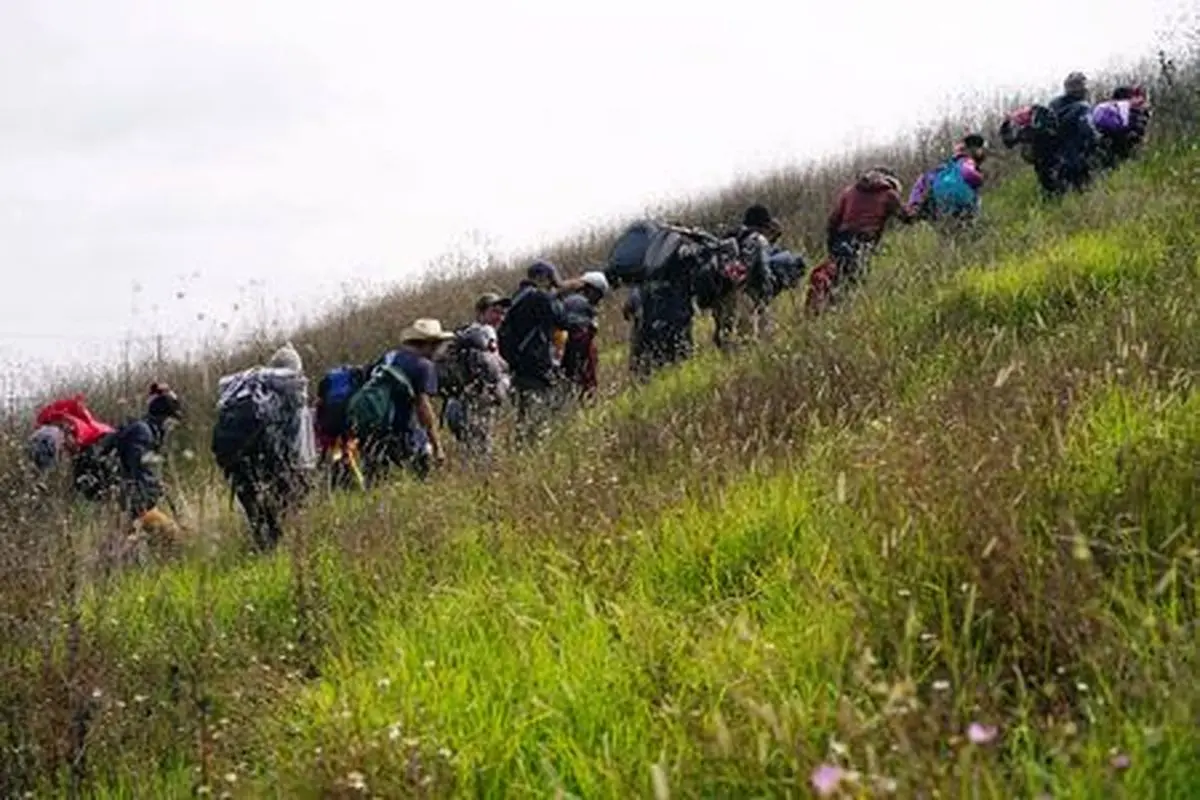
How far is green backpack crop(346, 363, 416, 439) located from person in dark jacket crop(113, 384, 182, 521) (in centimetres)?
154

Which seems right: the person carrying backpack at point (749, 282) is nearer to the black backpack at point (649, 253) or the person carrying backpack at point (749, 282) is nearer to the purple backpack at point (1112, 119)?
the black backpack at point (649, 253)

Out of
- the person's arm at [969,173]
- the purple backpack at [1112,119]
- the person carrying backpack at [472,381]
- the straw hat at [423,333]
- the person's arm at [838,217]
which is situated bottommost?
the person carrying backpack at [472,381]

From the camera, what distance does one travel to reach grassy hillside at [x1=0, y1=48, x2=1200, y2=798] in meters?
2.30

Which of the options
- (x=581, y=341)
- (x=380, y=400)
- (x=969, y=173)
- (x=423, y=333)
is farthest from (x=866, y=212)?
(x=380, y=400)

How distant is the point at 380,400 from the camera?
8516 millimetres

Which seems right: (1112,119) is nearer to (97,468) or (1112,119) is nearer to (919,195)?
(919,195)

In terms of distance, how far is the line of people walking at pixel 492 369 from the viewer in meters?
7.66

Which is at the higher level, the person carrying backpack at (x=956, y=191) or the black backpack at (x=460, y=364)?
the person carrying backpack at (x=956, y=191)

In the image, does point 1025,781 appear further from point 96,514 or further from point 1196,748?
point 96,514

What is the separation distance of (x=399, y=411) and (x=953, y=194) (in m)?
5.55

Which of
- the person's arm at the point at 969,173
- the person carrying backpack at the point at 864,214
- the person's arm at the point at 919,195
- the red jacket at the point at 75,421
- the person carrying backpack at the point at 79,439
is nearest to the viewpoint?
the person carrying backpack at the point at 79,439

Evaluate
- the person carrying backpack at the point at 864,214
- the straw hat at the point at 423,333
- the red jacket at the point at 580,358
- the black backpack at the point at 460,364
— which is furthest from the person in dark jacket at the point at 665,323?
the straw hat at the point at 423,333

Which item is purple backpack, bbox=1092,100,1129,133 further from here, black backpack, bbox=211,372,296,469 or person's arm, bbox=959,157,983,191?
black backpack, bbox=211,372,296,469

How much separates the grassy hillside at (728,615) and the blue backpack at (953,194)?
17.5ft
